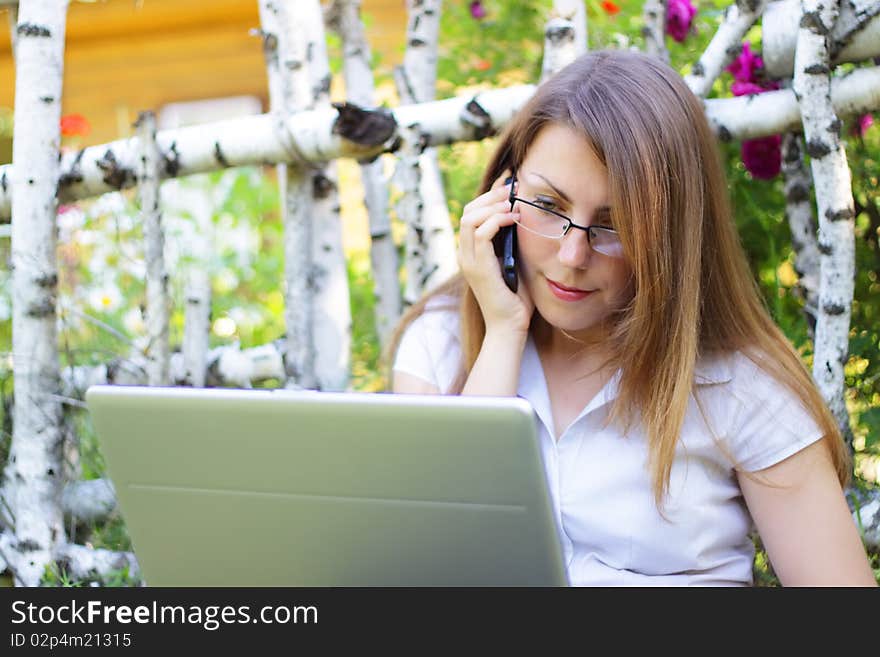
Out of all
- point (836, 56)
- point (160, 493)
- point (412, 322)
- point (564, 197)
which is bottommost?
point (160, 493)

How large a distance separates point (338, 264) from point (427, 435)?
1.45m

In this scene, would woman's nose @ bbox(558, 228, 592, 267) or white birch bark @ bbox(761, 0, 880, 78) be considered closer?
woman's nose @ bbox(558, 228, 592, 267)

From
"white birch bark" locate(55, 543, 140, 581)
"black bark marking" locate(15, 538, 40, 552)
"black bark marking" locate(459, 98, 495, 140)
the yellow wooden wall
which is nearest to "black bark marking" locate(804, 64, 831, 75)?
"black bark marking" locate(459, 98, 495, 140)

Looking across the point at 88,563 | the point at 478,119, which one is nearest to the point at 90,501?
the point at 88,563

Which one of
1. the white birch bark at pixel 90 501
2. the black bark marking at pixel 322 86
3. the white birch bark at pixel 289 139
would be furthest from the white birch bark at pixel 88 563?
the black bark marking at pixel 322 86

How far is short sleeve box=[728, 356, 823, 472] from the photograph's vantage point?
1.40 metres

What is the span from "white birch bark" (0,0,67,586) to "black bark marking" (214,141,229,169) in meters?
0.32

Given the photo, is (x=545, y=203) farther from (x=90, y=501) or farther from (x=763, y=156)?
(x=90, y=501)

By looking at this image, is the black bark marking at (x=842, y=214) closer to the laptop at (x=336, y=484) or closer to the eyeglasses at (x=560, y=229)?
the eyeglasses at (x=560, y=229)

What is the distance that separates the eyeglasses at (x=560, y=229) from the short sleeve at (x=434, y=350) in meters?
0.31

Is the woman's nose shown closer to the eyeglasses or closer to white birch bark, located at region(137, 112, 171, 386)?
the eyeglasses
